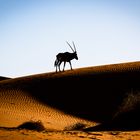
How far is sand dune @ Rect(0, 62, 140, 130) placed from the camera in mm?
17156

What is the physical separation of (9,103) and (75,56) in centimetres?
771

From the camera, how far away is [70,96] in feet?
69.4

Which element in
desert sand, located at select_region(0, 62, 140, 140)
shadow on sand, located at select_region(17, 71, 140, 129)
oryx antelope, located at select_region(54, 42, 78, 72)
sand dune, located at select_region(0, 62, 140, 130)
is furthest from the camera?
oryx antelope, located at select_region(54, 42, 78, 72)

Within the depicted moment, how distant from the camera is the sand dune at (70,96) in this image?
1716 cm

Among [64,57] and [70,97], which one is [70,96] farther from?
[64,57]

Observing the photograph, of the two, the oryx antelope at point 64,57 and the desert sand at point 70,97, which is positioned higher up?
the oryx antelope at point 64,57

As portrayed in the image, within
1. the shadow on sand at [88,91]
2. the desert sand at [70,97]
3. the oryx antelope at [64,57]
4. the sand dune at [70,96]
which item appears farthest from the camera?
the oryx antelope at [64,57]

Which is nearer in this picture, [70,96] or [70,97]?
[70,97]

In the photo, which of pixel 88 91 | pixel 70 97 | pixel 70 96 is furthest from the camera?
pixel 88 91

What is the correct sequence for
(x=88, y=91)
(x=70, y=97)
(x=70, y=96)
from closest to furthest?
(x=70, y=97), (x=70, y=96), (x=88, y=91)

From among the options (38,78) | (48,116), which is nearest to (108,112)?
(48,116)

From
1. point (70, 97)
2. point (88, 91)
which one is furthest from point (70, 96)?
point (88, 91)

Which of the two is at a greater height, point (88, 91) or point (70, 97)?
point (88, 91)

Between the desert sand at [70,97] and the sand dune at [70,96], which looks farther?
the sand dune at [70,96]
